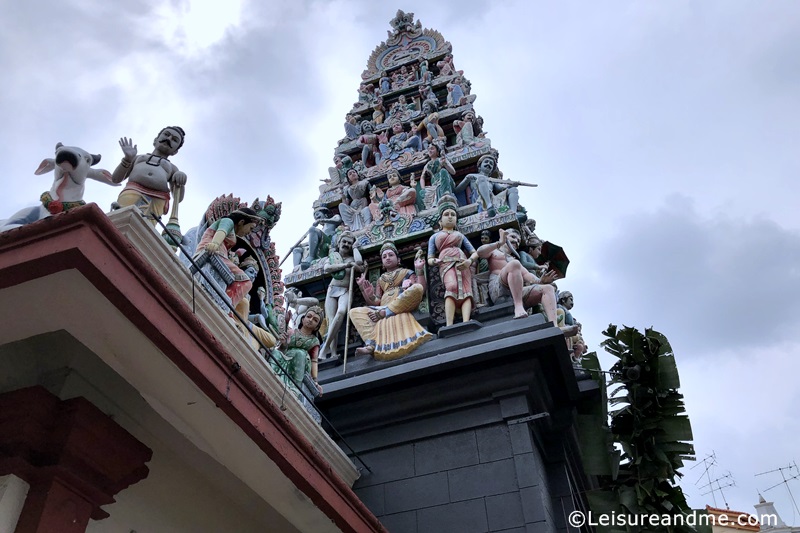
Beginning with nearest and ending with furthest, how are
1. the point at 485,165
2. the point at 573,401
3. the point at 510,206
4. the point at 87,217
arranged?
the point at 87,217 < the point at 573,401 < the point at 510,206 < the point at 485,165

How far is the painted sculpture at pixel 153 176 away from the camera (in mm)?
6055

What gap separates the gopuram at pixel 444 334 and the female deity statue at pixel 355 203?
0.03 meters

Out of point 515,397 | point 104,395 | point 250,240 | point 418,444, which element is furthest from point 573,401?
point 104,395

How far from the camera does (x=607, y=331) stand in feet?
25.8

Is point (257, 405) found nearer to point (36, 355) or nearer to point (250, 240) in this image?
point (36, 355)

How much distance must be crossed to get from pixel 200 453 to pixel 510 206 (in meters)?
8.86

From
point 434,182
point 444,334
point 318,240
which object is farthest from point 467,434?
point 434,182

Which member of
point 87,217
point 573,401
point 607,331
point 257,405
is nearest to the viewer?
point 87,217

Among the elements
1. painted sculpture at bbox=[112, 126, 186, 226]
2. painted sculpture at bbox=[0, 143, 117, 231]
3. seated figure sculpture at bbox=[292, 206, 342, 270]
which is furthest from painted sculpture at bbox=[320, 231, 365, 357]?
painted sculpture at bbox=[0, 143, 117, 231]

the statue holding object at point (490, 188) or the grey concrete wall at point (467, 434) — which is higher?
the statue holding object at point (490, 188)

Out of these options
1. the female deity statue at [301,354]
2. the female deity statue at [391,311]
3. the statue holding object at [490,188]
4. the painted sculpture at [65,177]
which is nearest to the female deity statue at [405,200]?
the statue holding object at [490,188]

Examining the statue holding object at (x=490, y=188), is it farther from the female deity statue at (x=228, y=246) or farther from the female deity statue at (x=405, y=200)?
the female deity statue at (x=228, y=246)

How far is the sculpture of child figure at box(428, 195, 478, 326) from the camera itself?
10344mm

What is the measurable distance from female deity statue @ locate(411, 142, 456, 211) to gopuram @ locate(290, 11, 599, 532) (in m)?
0.04
